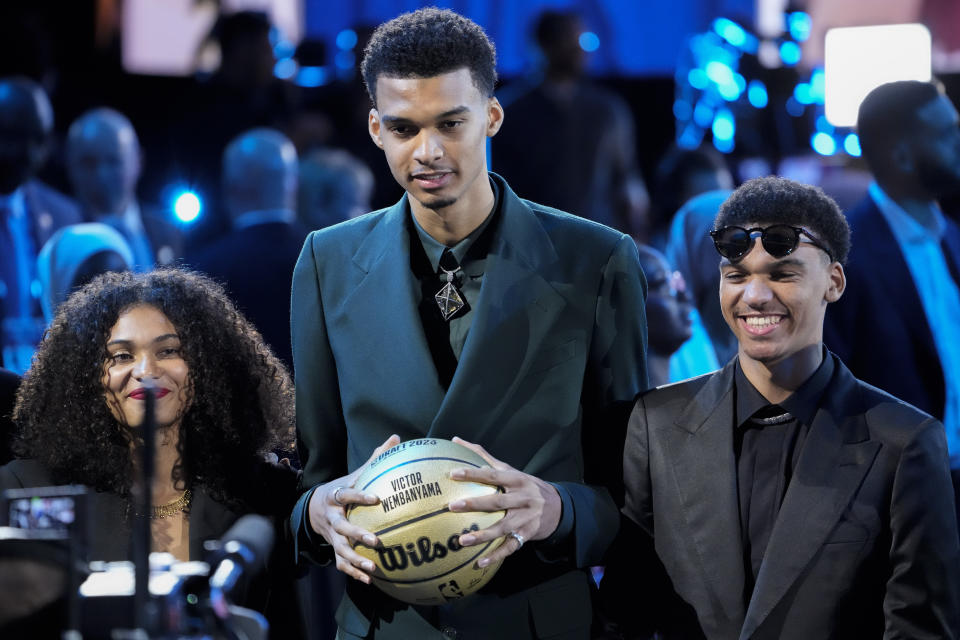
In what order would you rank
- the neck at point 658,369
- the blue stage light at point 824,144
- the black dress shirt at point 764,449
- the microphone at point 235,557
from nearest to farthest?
the microphone at point 235,557 → the black dress shirt at point 764,449 → the neck at point 658,369 → the blue stage light at point 824,144

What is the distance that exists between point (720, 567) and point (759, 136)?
7737 mm

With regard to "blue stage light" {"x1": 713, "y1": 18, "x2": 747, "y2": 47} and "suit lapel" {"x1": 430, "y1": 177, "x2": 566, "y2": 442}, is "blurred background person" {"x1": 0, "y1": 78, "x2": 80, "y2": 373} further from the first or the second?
"blue stage light" {"x1": 713, "y1": 18, "x2": 747, "y2": 47}

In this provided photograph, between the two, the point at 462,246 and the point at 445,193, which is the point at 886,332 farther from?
the point at 445,193

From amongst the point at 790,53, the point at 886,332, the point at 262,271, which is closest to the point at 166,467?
the point at 262,271

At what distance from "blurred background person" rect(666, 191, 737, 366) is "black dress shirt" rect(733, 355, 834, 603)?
224 centimetres

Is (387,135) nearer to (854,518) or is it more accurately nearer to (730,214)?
(730,214)

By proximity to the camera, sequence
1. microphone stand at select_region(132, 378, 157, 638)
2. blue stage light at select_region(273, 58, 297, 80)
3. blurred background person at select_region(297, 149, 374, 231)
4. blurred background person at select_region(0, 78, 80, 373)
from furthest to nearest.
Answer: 1. blue stage light at select_region(273, 58, 297, 80)
2. blurred background person at select_region(297, 149, 374, 231)
3. blurred background person at select_region(0, 78, 80, 373)
4. microphone stand at select_region(132, 378, 157, 638)

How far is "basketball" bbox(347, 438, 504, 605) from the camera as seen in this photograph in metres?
2.76

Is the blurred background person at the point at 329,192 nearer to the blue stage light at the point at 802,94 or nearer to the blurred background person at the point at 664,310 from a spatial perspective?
the blurred background person at the point at 664,310

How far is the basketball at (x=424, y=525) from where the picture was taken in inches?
108

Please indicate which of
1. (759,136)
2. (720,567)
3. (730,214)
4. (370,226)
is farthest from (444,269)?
(759,136)

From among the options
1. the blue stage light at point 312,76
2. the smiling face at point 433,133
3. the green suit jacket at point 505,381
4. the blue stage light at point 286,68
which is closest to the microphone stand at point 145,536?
the green suit jacket at point 505,381

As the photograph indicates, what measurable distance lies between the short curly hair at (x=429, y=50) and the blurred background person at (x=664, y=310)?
5.39 feet

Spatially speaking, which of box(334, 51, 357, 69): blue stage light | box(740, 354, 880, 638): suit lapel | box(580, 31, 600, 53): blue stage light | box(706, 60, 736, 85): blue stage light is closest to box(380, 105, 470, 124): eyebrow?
box(740, 354, 880, 638): suit lapel
